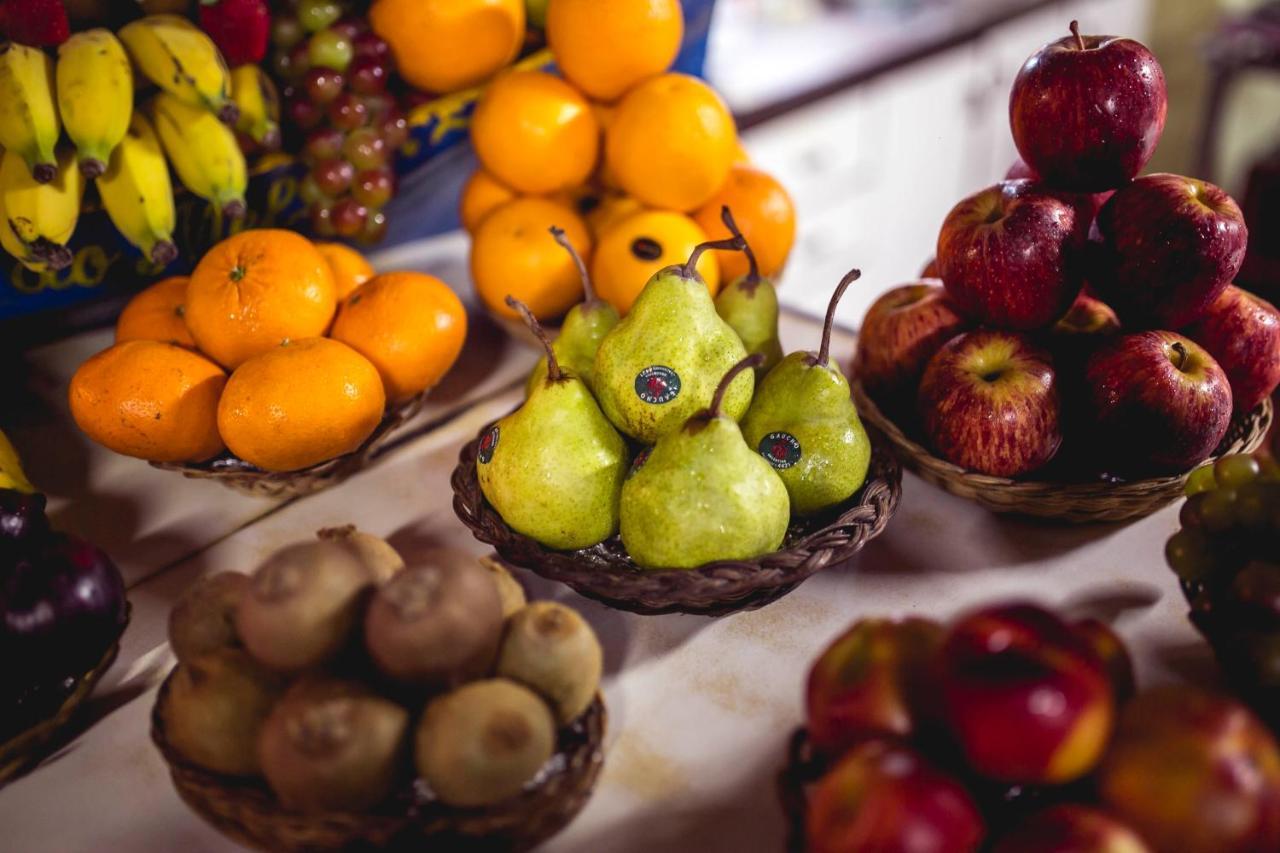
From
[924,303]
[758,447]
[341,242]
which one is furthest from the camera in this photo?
[341,242]

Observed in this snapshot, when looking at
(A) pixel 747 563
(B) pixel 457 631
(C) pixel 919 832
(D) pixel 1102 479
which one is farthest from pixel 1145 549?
(B) pixel 457 631

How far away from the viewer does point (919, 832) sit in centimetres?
51

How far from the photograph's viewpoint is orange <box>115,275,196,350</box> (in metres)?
1.04

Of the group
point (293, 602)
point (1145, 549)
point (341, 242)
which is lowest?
point (1145, 549)

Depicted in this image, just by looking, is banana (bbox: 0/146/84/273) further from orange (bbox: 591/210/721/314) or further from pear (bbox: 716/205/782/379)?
pear (bbox: 716/205/782/379)

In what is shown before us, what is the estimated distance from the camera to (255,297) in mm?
981

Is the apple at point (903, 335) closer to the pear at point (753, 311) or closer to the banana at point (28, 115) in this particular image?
the pear at point (753, 311)

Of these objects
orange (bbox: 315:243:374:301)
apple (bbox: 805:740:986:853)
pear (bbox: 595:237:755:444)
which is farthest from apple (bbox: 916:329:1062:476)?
orange (bbox: 315:243:374:301)

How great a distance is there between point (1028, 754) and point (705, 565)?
0.95ft

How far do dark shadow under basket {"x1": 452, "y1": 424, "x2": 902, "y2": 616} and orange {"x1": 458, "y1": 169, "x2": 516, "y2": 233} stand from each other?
1.61 feet

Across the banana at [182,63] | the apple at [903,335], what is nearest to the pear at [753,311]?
the apple at [903,335]

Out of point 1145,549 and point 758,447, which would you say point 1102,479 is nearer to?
point 1145,549

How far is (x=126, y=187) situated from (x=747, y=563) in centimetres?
83

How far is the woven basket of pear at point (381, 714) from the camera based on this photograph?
0.59 metres
